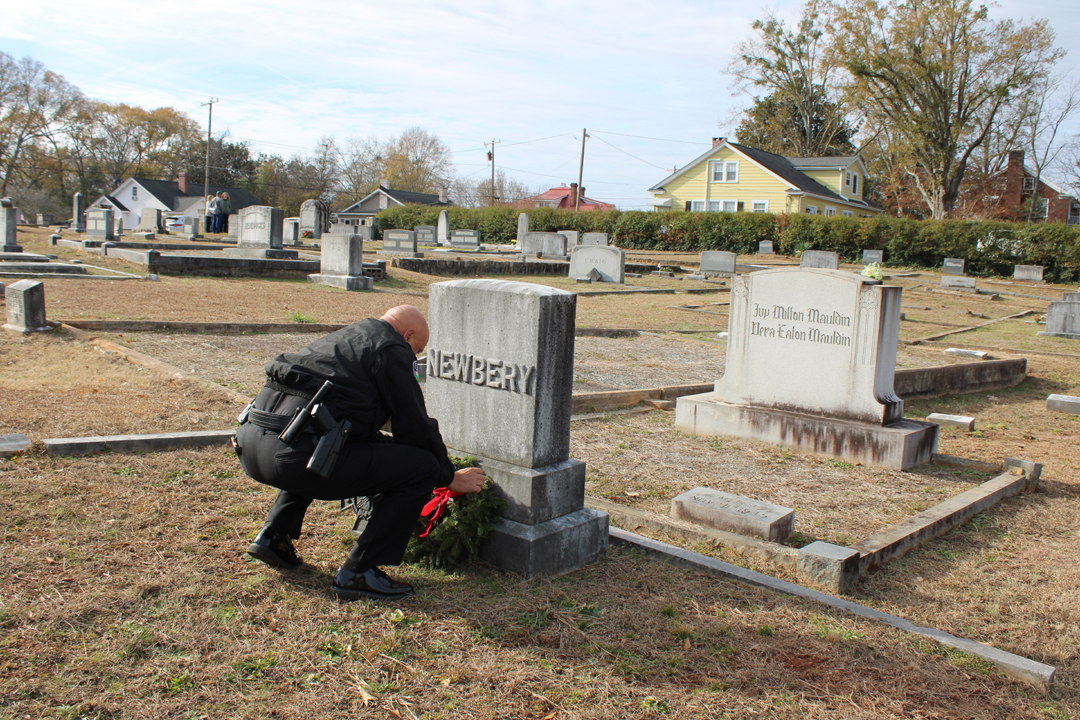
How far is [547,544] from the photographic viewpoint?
365 centimetres

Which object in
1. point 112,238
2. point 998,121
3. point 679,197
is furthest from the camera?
point 679,197

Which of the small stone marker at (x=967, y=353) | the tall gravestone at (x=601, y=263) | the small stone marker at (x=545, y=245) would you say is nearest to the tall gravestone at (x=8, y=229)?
the tall gravestone at (x=601, y=263)

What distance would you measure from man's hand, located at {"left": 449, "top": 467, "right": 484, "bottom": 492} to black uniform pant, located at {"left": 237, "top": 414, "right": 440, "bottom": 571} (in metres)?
0.23

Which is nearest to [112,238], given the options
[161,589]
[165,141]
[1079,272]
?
[161,589]

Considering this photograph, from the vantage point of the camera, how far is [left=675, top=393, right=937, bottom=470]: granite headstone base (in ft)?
20.4

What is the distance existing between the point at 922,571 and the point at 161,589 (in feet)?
12.1

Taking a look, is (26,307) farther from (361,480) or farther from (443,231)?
(443,231)

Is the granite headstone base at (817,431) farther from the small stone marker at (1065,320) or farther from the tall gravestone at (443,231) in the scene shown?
the tall gravestone at (443,231)

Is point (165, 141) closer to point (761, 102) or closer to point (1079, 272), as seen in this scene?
point (761, 102)

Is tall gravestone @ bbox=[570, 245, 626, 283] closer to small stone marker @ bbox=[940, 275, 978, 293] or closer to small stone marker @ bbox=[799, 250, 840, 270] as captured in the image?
small stone marker @ bbox=[799, 250, 840, 270]

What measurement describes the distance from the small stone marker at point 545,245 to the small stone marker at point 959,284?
522 inches

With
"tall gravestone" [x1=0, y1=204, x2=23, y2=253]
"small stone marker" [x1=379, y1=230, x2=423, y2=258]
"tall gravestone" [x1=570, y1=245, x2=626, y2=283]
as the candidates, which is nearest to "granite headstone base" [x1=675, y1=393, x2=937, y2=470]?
"tall gravestone" [x1=570, y1=245, x2=626, y2=283]

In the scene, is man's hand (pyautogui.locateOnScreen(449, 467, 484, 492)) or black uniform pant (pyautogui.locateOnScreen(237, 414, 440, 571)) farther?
man's hand (pyautogui.locateOnScreen(449, 467, 484, 492))

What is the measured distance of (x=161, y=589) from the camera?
125 inches
